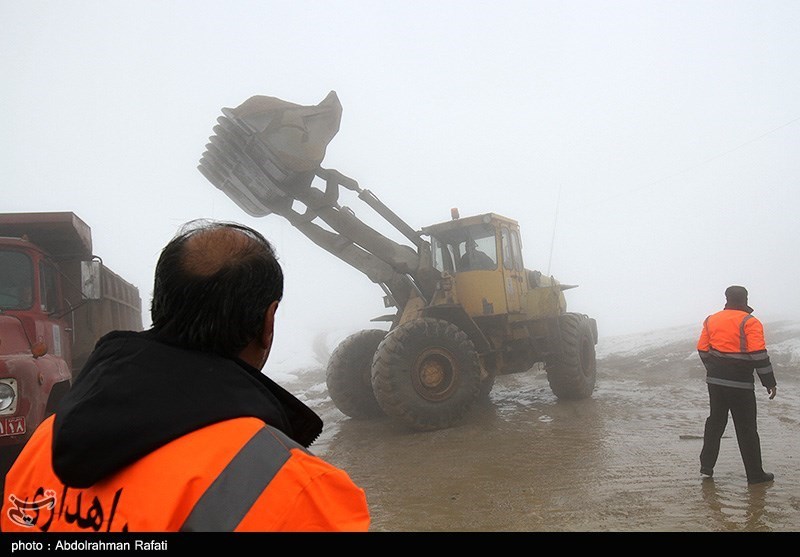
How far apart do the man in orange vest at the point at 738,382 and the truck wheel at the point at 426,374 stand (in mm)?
3161

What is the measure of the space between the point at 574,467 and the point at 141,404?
17.8 ft

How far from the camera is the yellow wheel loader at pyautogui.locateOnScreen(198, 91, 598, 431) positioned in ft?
24.5

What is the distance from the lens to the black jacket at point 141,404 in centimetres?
102

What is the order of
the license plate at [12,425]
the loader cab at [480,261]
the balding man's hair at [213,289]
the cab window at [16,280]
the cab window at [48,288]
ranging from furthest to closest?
the loader cab at [480,261] < the cab window at [48,288] < the cab window at [16,280] < the license plate at [12,425] < the balding man's hair at [213,289]

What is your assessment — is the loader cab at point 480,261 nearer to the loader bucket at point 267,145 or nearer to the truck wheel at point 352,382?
the truck wheel at point 352,382

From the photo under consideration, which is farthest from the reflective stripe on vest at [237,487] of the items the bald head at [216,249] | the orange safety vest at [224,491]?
the bald head at [216,249]

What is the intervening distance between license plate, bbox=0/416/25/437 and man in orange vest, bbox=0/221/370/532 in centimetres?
338

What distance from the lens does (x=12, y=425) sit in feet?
13.3

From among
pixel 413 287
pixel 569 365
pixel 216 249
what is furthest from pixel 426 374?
pixel 216 249

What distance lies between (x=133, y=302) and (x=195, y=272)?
9.45 metres
